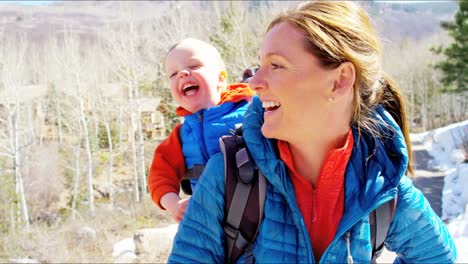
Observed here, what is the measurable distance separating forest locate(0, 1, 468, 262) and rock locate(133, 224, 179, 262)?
7.15ft

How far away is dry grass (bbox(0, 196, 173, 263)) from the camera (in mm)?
12547

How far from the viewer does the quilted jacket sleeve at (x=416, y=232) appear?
4.00 ft

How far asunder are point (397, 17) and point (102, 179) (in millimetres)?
131240

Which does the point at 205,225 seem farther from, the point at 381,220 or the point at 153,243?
the point at 153,243

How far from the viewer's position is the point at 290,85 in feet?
3.84

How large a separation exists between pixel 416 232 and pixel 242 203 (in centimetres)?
51

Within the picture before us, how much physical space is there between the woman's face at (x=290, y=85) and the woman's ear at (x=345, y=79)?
0.02 metres

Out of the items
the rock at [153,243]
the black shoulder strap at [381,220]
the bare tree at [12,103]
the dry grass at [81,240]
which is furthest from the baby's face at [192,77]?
the bare tree at [12,103]

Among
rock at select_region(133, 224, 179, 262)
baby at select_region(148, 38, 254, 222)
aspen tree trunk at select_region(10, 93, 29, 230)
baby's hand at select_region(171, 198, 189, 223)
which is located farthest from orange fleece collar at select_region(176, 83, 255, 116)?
aspen tree trunk at select_region(10, 93, 29, 230)

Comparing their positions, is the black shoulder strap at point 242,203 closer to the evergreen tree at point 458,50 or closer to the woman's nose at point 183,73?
the woman's nose at point 183,73

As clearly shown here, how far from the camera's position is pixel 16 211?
2203cm

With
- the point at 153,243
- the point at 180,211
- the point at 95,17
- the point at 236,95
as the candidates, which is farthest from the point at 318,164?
the point at 95,17

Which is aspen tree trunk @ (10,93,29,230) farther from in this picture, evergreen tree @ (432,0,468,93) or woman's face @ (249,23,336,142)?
woman's face @ (249,23,336,142)

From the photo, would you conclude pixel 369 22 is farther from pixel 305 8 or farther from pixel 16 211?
pixel 16 211
